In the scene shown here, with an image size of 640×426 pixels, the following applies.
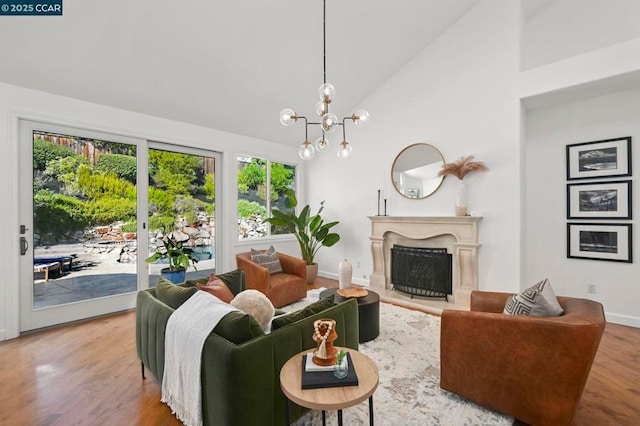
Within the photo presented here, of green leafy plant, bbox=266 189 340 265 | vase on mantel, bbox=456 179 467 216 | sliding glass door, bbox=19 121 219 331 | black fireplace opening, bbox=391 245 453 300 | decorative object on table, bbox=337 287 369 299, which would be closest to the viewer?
decorative object on table, bbox=337 287 369 299

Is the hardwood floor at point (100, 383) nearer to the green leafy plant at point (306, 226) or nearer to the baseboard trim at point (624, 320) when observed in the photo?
the baseboard trim at point (624, 320)

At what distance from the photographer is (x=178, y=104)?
3893mm

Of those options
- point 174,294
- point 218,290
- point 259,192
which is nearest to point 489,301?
point 218,290

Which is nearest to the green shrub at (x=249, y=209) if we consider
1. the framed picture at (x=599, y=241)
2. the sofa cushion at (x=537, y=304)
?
the sofa cushion at (x=537, y=304)

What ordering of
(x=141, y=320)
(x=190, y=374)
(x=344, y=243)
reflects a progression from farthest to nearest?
(x=344, y=243), (x=141, y=320), (x=190, y=374)

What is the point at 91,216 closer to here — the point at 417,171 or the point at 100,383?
the point at 100,383

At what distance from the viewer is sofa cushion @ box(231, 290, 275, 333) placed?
184cm

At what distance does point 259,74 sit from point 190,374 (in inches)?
147

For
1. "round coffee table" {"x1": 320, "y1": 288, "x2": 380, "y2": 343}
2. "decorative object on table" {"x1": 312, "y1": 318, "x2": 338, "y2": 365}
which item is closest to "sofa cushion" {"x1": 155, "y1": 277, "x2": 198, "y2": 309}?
"decorative object on table" {"x1": 312, "y1": 318, "x2": 338, "y2": 365}

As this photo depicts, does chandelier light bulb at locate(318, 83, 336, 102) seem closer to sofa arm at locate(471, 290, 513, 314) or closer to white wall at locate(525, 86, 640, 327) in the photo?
sofa arm at locate(471, 290, 513, 314)

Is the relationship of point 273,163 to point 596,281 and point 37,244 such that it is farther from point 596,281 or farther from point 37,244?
point 596,281

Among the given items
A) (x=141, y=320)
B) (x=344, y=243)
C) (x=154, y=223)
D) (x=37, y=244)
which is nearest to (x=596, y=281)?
(x=344, y=243)

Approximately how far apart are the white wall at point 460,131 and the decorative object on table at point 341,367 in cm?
313

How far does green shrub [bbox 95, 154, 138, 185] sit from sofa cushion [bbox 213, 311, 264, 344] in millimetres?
3169
